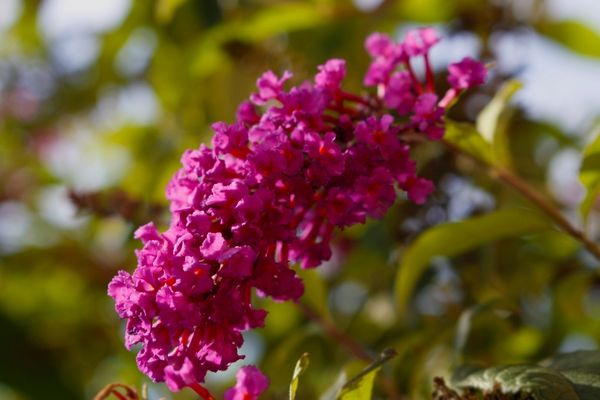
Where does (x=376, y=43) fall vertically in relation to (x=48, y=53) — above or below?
above

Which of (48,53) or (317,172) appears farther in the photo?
(48,53)

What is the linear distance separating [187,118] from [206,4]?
0.43 m

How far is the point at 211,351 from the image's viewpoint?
1043 mm

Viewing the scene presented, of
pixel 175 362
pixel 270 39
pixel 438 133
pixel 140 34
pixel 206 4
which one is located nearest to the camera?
pixel 175 362

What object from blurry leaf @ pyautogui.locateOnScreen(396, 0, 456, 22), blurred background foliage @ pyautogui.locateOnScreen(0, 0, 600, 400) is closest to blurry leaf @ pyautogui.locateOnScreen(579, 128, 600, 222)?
blurred background foliage @ pyautogui.locateOnScreen(0, 0, 600, 400)

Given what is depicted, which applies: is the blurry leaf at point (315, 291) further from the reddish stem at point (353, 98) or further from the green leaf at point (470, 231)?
the reddish stem at point (353, 98)

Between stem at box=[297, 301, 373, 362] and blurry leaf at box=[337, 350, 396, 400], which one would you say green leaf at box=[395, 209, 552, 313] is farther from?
blurry leaf at box=[337, 350, 396, 400]

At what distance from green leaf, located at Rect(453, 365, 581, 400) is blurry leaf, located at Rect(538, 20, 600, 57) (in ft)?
4.91

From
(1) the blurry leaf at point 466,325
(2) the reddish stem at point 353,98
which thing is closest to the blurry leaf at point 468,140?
(2) the reddish stem at point 353,98

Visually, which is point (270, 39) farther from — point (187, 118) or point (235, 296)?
point (235, 296)

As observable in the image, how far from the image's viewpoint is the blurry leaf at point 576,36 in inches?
93.4

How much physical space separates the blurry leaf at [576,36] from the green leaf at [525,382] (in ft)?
4.91

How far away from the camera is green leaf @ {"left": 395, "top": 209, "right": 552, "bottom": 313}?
1.48 metres

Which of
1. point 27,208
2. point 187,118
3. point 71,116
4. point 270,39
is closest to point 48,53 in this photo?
point 71,116
